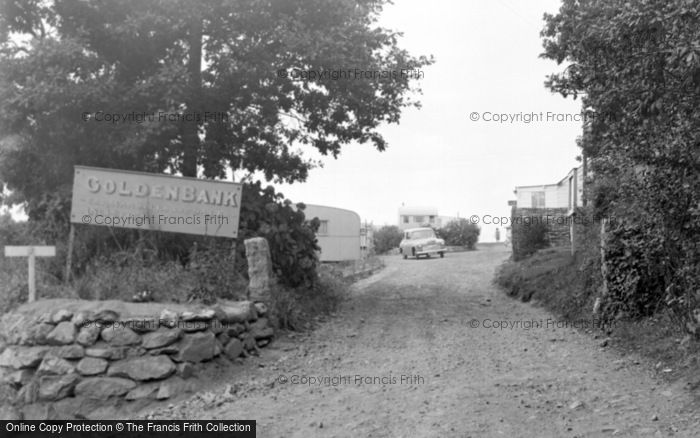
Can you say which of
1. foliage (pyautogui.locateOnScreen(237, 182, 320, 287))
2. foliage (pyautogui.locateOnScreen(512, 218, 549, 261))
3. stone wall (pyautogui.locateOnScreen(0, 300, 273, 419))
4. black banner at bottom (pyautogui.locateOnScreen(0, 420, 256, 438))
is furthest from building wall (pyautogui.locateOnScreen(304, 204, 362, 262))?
black banner at bottom (pyautogui.locateOnScreen(0, 420, 256, 438))

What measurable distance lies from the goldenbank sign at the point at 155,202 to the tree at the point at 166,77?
0.73 meters

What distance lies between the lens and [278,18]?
457 inches

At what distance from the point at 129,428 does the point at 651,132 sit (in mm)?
6726

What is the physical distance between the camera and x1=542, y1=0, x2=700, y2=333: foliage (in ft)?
19.0

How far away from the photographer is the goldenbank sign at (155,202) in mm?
10406

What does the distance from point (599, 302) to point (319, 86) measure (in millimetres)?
6805

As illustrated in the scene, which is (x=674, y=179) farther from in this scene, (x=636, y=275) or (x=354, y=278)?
(x=354, y=278)

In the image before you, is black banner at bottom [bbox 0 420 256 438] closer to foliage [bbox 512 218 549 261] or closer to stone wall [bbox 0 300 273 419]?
stone wall [bbox 0 300 273 419]

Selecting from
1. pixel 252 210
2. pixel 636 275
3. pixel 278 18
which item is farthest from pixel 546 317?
pixel 278 18

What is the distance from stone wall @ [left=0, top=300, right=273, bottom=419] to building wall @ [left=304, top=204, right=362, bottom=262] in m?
18.2

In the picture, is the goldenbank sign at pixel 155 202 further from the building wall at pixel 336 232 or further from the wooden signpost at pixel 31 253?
the building wall at pixel 336 232

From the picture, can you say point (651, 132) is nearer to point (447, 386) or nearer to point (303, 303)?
point (447, 386)

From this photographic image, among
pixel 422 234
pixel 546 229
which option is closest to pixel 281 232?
pixel 546 229

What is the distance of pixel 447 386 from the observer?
23.4 feet
